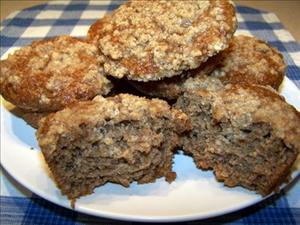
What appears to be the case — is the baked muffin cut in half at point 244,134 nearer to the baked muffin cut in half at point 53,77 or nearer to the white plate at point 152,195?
the white plate at point 152,195

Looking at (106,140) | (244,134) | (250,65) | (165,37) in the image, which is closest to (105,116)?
(106,140)

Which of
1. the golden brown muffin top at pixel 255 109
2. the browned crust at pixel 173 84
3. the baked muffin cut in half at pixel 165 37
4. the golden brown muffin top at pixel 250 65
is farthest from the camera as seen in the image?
the golden brown muffin top at pixel 250 65

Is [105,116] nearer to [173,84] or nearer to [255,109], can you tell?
[173,84]

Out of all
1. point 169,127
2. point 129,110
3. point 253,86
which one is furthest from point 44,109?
point 253,86

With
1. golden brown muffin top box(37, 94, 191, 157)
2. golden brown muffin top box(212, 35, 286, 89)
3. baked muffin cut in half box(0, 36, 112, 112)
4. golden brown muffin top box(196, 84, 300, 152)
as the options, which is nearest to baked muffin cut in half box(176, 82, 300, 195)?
golden brown muffin top box(196, 84, 300, 152)

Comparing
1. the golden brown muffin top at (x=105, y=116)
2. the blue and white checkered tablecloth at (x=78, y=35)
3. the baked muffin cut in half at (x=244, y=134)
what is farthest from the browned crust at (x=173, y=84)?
the blue and white checkered tablecloth at (x=78, y=35)

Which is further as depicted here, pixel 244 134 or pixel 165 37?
pixel 165 37

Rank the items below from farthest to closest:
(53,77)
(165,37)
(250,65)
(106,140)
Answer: (250,65)
(53,77)
(165,37)
(106,140)
